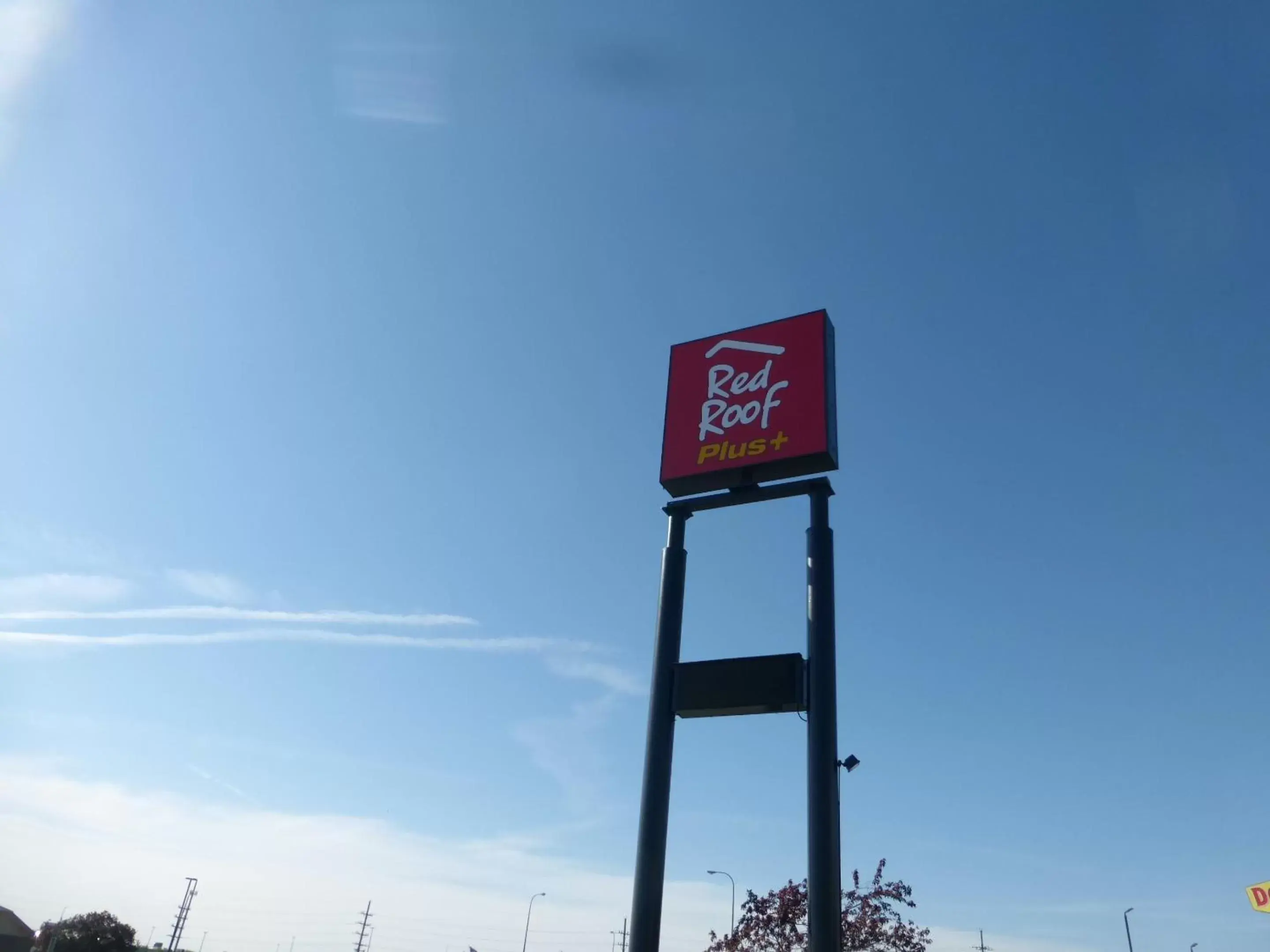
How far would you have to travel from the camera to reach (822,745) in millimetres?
12203

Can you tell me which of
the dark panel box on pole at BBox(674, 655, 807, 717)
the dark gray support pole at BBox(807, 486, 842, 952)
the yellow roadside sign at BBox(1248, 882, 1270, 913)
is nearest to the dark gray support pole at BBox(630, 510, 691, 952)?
the dark panel box on pole at BBox(674, 655, 807, 717)

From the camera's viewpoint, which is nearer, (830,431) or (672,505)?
(830,431)

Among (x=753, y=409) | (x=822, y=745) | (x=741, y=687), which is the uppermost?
(x=753, y=409)

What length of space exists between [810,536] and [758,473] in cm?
178

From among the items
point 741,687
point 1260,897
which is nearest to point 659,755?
point 741,687

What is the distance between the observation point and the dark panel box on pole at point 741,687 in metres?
12.9

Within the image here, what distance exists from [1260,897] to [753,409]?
52.3m

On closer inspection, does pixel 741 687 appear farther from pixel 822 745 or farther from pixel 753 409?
pixel 753 409

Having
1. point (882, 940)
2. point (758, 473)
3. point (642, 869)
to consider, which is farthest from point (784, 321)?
point (882, 940)

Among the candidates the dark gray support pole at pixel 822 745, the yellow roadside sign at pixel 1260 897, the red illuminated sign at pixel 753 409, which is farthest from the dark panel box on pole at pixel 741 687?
the yellow roadside sign at pixel 1260 897

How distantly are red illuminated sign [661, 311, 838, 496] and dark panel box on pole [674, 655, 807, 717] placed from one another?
3.44 metres

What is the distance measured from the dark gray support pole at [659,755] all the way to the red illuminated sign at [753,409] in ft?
3.63

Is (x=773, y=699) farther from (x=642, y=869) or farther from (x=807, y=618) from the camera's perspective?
(x=642, y=869)

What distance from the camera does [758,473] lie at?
1551 cm
